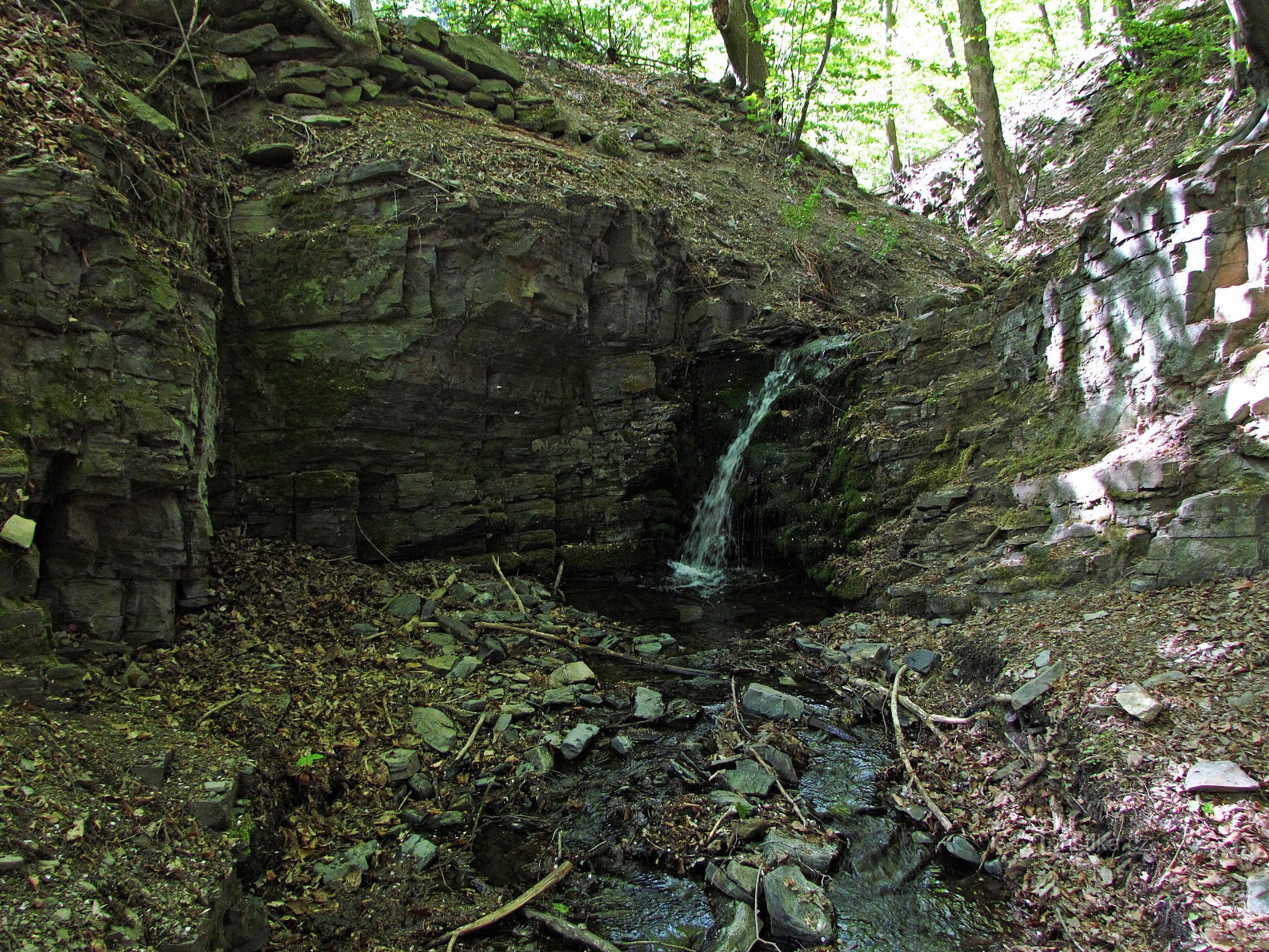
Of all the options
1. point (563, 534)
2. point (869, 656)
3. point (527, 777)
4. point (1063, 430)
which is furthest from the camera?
point (563, 534)

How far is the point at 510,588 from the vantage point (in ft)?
28.7

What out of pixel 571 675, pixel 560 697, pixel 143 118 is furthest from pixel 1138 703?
pixel 143 118

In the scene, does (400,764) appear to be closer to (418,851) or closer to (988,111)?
(418,851)

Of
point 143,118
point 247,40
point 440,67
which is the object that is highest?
point 440,67

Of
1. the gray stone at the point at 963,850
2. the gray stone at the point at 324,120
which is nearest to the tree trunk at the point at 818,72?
the gray stone at the point at 324,120

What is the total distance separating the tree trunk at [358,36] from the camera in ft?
35.3

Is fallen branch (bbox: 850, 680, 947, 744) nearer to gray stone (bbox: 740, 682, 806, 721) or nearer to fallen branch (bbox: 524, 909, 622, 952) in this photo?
gray stone (bbox: 740, 682, 806, 721)

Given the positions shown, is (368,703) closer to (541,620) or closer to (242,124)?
(541,620)

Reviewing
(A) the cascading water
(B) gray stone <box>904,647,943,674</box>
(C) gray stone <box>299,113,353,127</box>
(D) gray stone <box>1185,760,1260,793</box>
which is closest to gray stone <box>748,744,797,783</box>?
(B) gray stone <box>904,647,943,674</box>

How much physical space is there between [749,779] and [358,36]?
12.2 m

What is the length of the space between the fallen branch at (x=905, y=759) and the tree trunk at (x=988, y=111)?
1299cm

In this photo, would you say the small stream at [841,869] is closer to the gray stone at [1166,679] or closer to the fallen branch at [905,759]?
the fallen branch at [905,759]

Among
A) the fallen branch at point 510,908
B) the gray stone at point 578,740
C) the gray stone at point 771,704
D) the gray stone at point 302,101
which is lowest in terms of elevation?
the fallen branch at point 510,908

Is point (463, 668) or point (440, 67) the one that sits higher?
point (440, 67)
